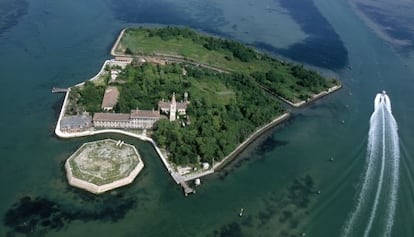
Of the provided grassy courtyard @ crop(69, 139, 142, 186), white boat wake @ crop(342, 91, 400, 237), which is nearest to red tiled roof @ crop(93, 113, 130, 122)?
grassy courtyard @ crop(69, 139, 142, 186)

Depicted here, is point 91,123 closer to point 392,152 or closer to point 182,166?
point 182,166

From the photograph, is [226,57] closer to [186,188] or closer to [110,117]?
[110,117]

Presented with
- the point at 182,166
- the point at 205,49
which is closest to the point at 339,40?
the point at 205,49

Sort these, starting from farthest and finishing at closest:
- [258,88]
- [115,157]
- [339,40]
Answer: [339,40] < [258,88] < [115,157]

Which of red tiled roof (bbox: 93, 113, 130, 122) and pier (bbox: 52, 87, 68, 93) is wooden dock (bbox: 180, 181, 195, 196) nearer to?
red tiled roof (bbox: 93, 113, 130, 122)

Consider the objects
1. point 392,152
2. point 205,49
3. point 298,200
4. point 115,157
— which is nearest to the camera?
point 298,200
